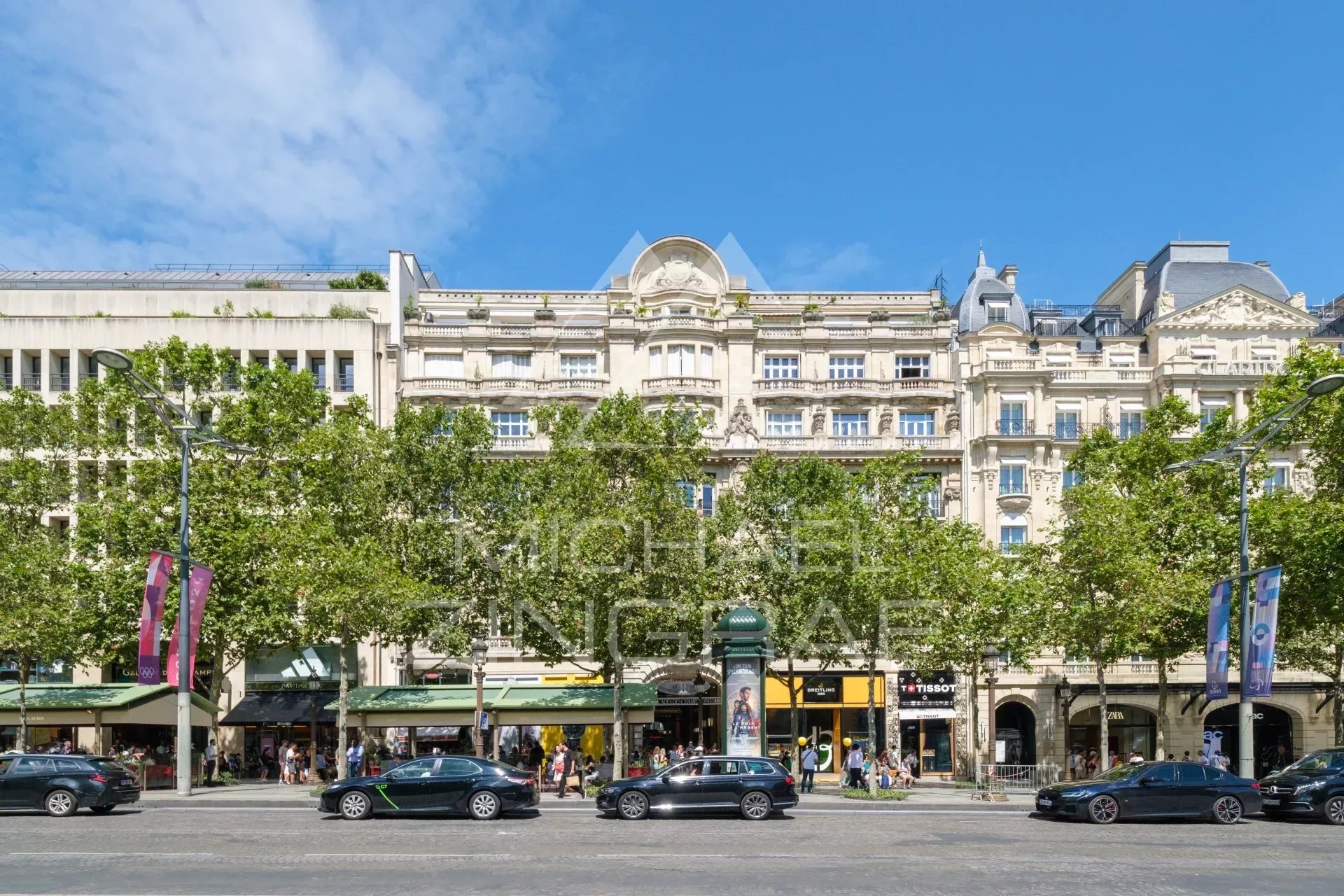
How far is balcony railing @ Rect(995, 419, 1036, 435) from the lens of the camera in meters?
48.2

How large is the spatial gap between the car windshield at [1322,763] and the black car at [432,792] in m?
16.2

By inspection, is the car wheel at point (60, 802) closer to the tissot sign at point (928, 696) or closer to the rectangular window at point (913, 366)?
the tissot sign at point (928, 696)

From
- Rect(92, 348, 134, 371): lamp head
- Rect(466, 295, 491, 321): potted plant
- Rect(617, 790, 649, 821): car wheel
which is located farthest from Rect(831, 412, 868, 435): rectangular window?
Rect(92, 348, 134, 371): lamp head

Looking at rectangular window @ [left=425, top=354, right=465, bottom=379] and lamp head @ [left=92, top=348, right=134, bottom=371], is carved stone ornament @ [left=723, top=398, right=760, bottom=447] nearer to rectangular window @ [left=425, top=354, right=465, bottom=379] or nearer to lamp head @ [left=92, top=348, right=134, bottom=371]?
rectangular window @ [left=425, top=354, right=465, bottom=379]

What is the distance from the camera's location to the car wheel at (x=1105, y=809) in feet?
77.8

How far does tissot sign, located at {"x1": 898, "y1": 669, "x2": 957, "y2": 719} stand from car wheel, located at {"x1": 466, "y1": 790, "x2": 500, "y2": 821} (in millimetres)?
26062

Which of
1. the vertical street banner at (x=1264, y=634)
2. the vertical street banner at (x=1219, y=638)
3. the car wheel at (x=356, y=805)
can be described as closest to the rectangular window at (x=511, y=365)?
the car wheel at (x=356, y=805)

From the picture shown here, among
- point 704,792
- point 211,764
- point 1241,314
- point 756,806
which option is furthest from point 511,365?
point 1241,314

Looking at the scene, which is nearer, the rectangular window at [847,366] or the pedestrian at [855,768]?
the pedestrian at [855,768]

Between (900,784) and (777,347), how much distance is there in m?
19.7

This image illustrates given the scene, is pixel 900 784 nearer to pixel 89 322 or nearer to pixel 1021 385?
pixel 1021 385

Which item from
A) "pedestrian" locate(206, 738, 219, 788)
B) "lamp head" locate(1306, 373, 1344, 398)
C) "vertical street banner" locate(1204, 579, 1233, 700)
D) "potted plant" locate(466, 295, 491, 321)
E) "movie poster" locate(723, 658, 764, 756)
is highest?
"potted plant" locate(466, 295, 491, 321)

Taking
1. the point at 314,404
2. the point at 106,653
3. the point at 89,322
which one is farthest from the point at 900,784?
the point at 89,322

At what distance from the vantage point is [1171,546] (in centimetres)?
3884
